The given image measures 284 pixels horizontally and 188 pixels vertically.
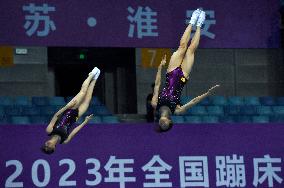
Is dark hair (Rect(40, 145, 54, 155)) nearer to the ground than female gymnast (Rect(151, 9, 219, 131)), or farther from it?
nearer to the ground

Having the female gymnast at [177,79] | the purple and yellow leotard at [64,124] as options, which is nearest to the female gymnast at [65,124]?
the purple and yellow leotard at [64,124]

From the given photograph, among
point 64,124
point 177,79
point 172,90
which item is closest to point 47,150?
point 64,124

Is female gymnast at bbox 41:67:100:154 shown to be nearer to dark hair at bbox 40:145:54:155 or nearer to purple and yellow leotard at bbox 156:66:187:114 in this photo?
dark hair at bbox 40:145:54:155

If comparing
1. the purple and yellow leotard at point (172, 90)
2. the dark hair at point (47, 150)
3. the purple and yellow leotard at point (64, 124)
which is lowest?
the dark hair at point (47, 150)

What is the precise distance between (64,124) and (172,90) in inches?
81.4

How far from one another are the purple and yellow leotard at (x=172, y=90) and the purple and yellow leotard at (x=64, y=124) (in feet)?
5.65

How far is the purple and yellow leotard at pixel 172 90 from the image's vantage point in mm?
11727

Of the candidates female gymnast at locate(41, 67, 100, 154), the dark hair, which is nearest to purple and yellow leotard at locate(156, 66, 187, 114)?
female gymnast at locate(41, 67, 100, 154)

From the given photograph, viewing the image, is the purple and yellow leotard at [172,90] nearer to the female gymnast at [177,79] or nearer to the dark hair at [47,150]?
the female gymnast at [177,79]

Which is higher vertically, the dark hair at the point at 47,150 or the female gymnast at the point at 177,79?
the female gymnast at the point at 177,79

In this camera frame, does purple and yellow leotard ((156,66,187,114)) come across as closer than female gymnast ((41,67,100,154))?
Yes

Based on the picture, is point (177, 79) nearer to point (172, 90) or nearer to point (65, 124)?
point (172, 90)

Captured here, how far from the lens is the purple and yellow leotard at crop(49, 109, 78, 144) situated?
1234cm

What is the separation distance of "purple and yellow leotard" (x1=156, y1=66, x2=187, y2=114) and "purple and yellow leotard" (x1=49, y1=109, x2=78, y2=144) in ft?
5.65
